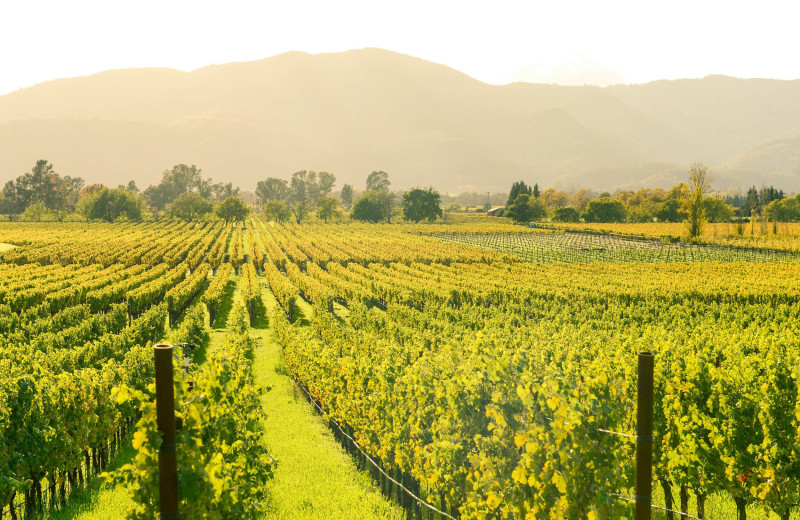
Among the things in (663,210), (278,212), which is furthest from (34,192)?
(663,210)

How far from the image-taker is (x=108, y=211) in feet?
425

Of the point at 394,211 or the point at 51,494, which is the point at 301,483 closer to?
the point at 51,494

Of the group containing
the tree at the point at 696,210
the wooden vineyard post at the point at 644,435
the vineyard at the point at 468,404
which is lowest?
the vineyard at the point at 468,404

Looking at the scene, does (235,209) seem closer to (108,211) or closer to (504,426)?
(108,211)

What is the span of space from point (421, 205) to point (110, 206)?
7613 cm

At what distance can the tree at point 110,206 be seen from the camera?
426 feet

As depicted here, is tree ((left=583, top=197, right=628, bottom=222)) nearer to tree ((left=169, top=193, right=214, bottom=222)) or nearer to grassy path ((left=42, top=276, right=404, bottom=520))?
tree ((left=169, top=193, right=214, bottom=222))

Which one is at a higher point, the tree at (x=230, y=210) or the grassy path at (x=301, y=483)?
the tree at (x=230, y=210)

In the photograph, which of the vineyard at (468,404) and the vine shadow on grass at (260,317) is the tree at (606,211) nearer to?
the vineyard at (468,404)

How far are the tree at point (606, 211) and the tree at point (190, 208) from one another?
9649 cm

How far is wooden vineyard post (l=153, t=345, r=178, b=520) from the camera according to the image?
4227mm

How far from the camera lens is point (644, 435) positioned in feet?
15.3

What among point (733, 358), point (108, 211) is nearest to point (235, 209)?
point (108, 211)

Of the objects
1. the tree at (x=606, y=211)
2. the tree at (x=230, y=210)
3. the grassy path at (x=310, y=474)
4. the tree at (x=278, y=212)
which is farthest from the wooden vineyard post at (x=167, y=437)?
the tree at (x=278, y=212)
